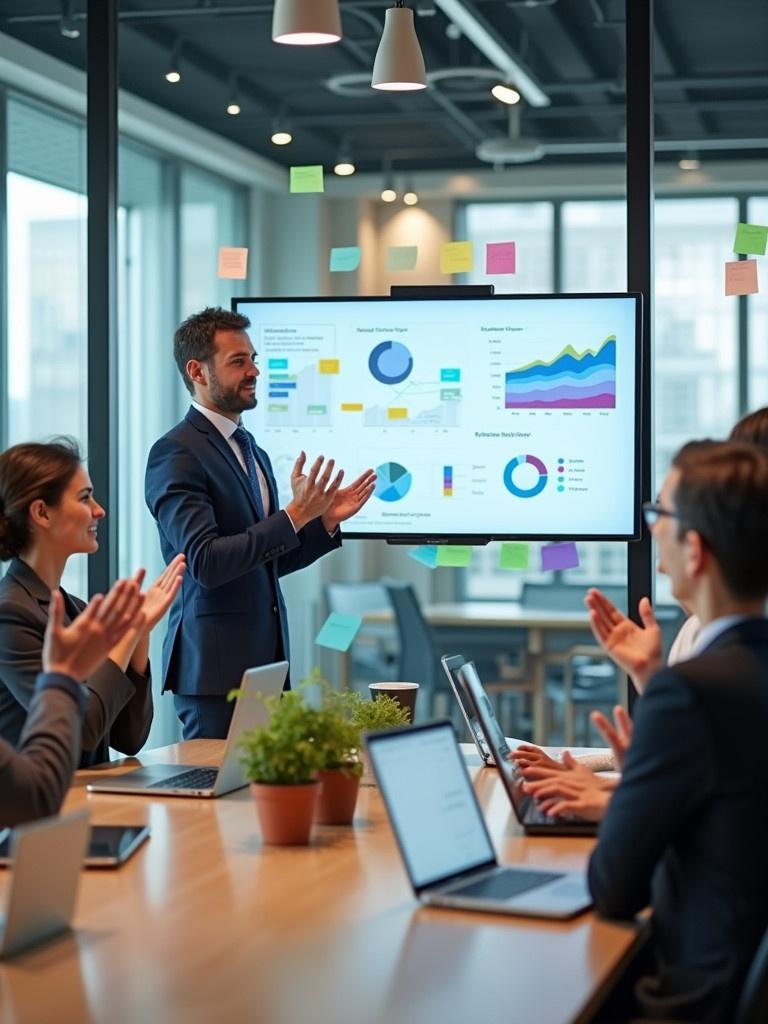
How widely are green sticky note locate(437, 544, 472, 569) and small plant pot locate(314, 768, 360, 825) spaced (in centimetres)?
179

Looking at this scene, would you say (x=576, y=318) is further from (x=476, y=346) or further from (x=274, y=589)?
(x=274, y=589)

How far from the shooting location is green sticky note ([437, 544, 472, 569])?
4.30 meters

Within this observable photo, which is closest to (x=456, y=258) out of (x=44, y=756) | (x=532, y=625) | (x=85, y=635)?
(x=85, y=635)

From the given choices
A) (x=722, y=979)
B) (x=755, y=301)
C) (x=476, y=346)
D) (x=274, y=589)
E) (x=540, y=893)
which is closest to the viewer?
(x=722, y=979)

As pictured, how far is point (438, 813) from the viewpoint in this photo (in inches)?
83.4

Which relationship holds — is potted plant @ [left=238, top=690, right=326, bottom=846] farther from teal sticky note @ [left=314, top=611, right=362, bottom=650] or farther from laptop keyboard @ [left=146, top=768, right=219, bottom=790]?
teal sticky note @ [left=314, top=611, right=362, bottom=650]

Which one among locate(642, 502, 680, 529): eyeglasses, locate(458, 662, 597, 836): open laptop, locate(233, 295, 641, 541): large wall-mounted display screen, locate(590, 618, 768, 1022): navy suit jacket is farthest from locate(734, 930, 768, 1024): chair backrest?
locate(233, 295, 641, 541): large wall-mounted display screen

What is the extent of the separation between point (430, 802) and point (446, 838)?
58mm

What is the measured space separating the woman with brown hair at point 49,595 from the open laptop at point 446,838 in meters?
0.86

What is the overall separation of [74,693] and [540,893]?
2.31 ft

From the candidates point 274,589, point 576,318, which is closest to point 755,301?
point 576,318

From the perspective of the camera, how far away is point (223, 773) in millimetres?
2762

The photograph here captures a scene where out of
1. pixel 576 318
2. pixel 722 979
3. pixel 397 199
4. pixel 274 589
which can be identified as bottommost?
pixel 722 979

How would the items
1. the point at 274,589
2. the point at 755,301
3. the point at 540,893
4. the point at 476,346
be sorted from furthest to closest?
the point at 755,301, the point at 476,346, the point at 274,589, the point at 540,893
